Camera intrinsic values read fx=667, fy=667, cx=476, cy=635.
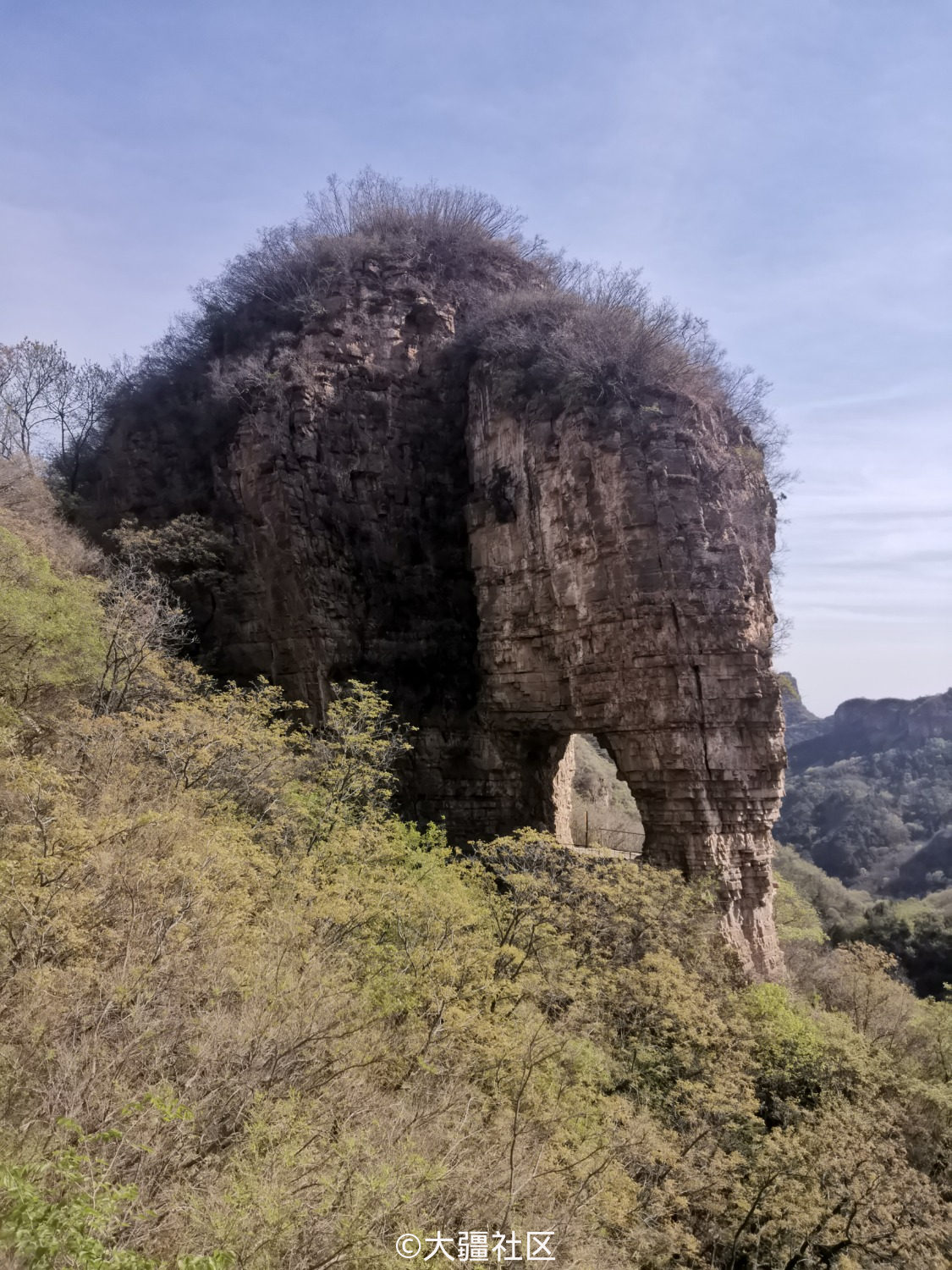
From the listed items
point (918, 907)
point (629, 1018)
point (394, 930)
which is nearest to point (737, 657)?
point (629, 1018)

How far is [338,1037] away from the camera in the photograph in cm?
624

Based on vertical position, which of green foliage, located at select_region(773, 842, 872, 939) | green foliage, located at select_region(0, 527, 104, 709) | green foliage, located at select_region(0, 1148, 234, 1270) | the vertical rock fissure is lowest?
green foliage, located at select_region(773, 842, 872, 939)

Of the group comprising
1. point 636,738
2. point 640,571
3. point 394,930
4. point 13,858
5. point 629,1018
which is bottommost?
point 629,1018

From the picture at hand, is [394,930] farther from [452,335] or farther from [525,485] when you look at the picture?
[452,335]

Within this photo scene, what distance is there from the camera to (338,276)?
18.7 metres

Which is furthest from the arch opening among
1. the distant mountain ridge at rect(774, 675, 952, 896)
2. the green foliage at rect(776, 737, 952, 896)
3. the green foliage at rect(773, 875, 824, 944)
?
the green foliage at rect(776, 737, 952, 896)

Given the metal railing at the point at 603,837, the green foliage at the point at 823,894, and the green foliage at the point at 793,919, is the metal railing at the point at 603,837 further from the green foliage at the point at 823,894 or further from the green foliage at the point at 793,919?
the green foliage at the point at 823,894

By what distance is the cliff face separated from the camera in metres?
13.4

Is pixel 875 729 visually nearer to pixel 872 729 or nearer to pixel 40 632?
pixel 872 729

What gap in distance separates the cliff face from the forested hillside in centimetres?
280

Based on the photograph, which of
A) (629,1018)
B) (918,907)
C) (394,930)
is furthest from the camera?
(918,907)

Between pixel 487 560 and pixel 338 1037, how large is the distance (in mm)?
11449

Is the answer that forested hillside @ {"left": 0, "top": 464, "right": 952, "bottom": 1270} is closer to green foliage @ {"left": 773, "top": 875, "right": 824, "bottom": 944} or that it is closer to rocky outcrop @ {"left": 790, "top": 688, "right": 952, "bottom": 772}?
green foliage @ {"left": 773, "top": 875, "right": 824, "bottom": 944}

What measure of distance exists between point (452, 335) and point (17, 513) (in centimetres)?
1191
